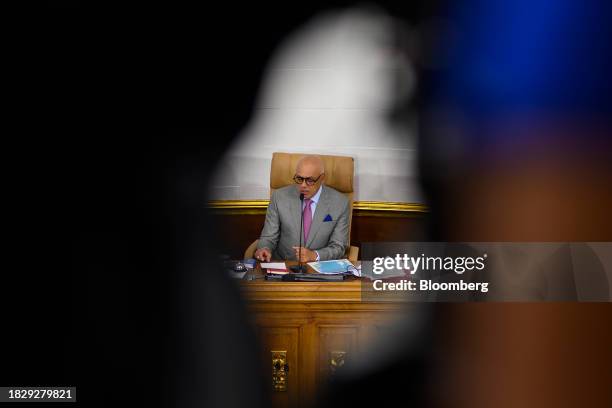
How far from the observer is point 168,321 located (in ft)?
6.36

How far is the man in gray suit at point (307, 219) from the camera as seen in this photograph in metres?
2.42

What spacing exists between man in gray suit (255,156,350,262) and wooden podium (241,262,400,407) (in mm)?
440

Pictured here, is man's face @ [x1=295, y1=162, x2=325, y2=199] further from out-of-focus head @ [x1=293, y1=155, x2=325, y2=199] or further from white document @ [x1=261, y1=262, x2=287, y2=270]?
white document @ [x1=261, y1=262, x2=287, y2=270]

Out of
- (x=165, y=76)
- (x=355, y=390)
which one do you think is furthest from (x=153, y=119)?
(x=355, y=390)

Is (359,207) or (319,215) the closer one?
(319,215)

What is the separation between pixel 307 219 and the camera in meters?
2.46

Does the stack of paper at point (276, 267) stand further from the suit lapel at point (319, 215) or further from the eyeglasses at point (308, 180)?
the eyeglasses at point (308, 180)

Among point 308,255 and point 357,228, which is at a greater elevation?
point 357,228

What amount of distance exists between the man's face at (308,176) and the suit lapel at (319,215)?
0.16ft
